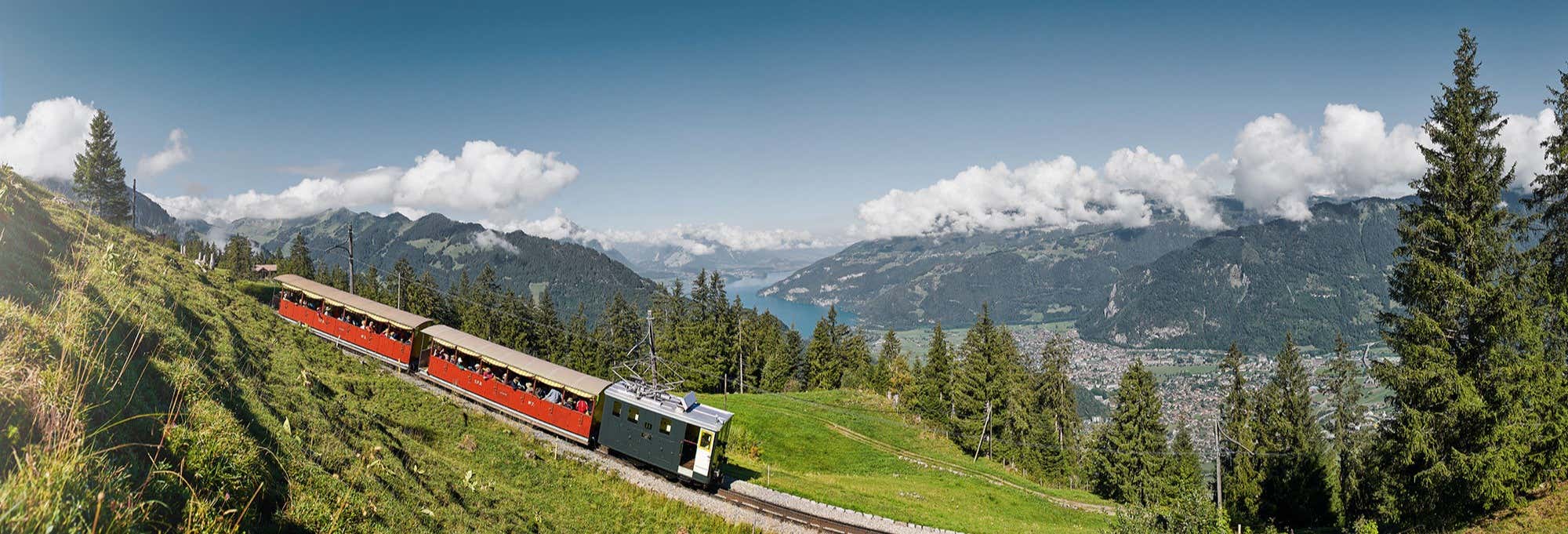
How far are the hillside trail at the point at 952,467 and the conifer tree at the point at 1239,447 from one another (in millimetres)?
10626

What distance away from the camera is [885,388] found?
81.4 meters

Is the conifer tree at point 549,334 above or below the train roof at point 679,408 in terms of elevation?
below

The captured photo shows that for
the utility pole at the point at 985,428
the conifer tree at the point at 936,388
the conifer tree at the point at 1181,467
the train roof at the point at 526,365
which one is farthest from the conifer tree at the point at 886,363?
Result: the train roof at the point at 526,365

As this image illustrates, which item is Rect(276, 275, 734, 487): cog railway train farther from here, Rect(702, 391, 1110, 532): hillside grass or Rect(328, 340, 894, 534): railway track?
Rect(702, 391, 1110, 532): hillside grass

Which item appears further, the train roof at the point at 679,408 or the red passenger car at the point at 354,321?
the red passenger car at the point at 354,321

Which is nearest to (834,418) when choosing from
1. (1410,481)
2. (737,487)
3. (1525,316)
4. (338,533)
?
(737,487)

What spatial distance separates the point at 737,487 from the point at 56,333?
2317 centimetres

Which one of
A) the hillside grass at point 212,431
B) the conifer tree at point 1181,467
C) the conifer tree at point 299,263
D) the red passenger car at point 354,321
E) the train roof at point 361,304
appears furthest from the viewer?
the conifer tree at point 299,263

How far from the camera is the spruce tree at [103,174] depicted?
67375mm

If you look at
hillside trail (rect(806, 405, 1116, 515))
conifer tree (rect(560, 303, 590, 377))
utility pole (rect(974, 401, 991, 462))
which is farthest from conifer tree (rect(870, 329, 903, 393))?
conifer tree (rect(560, 303, 590, 377))

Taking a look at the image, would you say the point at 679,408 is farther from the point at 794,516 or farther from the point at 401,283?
the point at 401,283

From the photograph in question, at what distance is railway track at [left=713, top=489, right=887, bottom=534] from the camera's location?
25266 mm

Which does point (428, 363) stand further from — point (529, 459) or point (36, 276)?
point (36, 276)

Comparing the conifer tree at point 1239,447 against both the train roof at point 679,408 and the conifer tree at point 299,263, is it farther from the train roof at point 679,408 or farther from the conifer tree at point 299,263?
the conifer tree at point 299,263
